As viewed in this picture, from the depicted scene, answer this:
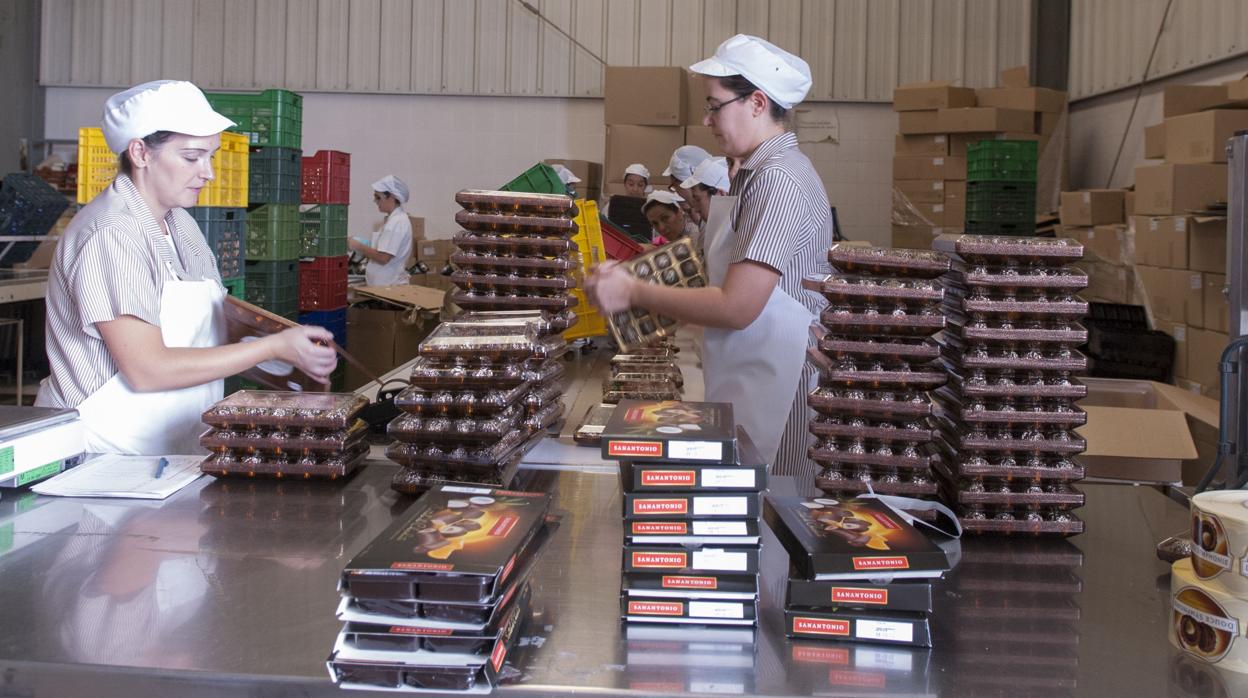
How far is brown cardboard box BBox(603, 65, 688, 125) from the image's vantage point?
33.1ft

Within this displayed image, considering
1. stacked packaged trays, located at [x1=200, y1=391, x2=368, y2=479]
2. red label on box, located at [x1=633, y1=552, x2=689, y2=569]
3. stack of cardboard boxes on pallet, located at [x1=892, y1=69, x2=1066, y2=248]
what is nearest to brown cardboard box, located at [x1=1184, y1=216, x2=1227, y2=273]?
stack of cardboard boxes on pallet, located at [x1=892, y1=69, x2=1066, y2=248]

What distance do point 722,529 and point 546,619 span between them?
0.29 metres

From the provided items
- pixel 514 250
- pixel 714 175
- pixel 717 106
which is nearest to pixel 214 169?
pixel 514 250

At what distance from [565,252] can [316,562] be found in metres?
1.53

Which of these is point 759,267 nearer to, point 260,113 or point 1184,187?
point 260,113

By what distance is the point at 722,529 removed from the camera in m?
1.56

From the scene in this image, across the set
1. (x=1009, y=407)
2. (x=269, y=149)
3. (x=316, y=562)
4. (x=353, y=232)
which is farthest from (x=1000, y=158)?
(x=316, y=562)

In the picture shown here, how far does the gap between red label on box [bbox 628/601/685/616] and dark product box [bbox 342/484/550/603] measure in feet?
0.58

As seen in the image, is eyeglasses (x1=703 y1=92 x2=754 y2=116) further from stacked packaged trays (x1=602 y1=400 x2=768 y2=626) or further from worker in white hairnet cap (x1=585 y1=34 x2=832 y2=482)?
stacked packaged trays (x1=602 y1=400 x2=768 y2=626)

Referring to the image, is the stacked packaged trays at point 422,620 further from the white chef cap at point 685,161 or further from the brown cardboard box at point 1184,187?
the brown cardboard box at point 1184,187

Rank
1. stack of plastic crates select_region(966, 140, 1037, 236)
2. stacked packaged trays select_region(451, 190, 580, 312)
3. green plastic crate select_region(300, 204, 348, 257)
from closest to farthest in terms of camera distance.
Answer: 1. stacked packaged trays select_region(451, 190, 580, 312)
2. green plastic crate select_region(300, 204, 348, 257)
3. stack of plastic crates select_region(966, 140, 1037, 236)

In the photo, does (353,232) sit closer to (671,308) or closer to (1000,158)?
(1000,158)

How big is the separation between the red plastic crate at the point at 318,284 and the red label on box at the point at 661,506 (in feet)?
18.8

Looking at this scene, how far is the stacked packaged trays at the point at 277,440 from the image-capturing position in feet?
7.54
